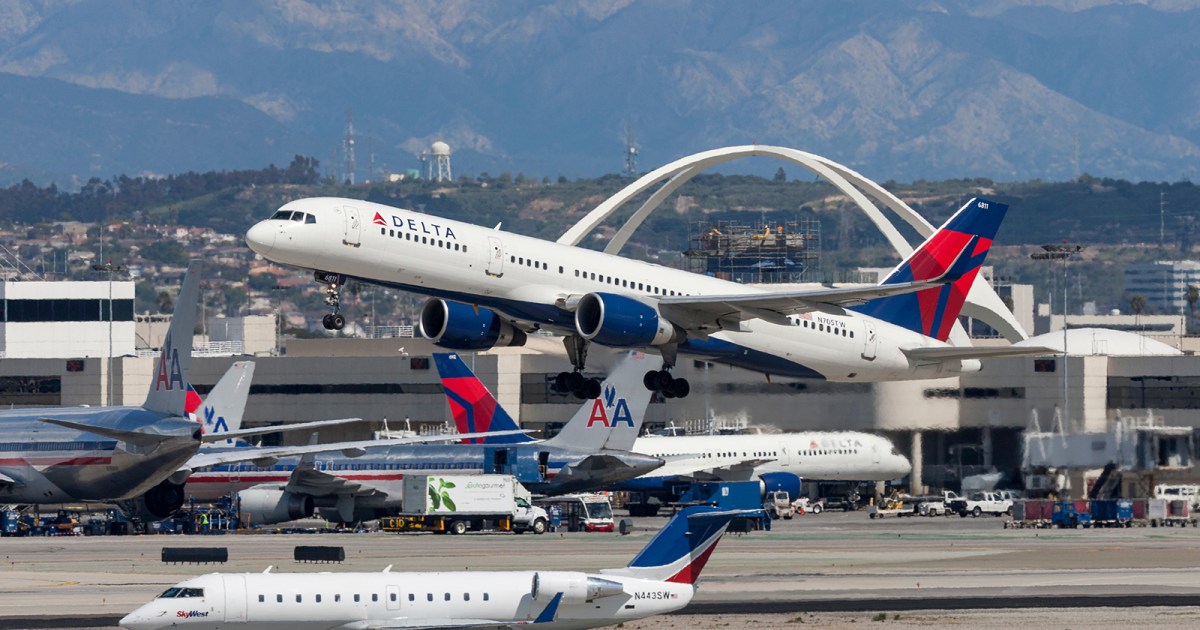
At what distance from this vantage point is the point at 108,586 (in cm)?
6681

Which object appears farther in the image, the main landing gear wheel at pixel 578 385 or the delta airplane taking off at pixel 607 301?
the main landing gear wheel at pixel 578 385

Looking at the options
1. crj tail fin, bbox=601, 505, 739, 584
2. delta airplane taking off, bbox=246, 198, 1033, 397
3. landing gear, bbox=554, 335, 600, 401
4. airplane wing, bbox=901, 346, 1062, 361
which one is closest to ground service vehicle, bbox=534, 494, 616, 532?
delta airplane taking off, bbox=246, 198, 1033, 397

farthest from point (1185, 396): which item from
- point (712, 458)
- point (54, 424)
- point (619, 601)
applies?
point (619, 601)

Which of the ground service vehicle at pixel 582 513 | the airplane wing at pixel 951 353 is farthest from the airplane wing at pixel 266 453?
the airplane wing at pixel 951 353

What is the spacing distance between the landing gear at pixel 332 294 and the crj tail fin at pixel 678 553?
1367 cm

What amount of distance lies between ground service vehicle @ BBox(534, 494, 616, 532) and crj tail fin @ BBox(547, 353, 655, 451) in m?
2.90

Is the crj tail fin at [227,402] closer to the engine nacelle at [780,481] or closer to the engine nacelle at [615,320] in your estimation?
the engine nacelle at [780,481]

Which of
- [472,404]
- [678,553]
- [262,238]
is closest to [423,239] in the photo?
[262,238]

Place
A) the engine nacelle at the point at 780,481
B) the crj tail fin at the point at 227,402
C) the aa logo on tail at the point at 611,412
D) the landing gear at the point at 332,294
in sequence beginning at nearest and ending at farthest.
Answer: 1. the landing gear at the point at 332,294
2. the aa logo on tail at the point at 611,412
3. the crj tail fin at the point at 227,402
4. the engine nacelle at the point at 780,481

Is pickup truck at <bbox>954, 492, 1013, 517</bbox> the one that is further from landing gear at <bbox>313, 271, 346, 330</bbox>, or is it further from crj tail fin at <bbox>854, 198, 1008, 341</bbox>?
landing gear at <bbox>313, 271, 346, 330</bbox>

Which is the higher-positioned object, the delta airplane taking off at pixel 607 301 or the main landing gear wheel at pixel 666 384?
the delta airplane taking off at pixel 607 301

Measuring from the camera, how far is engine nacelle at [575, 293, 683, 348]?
210 feet

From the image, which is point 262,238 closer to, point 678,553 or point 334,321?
point 334,321

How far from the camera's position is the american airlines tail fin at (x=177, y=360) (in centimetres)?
8656
